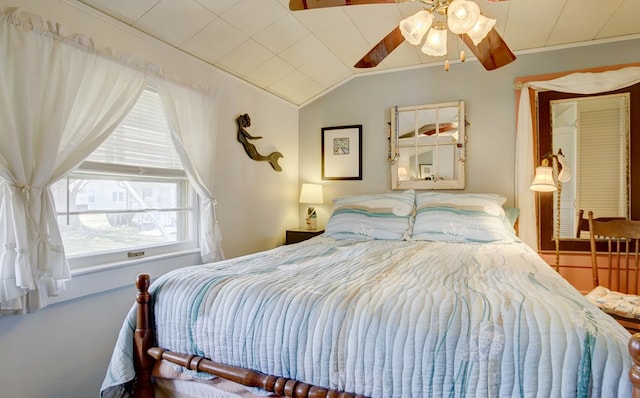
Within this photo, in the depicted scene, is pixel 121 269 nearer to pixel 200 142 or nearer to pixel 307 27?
pixel 200 142

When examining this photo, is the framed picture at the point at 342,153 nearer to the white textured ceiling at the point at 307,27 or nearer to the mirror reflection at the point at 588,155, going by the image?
the white textured ceiling at the point at 307,27

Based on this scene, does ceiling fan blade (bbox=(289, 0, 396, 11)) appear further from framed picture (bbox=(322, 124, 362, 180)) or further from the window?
framed picture (bbox=(322, 124, 362, 180))

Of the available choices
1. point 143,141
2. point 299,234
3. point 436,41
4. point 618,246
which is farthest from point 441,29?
point 299,234

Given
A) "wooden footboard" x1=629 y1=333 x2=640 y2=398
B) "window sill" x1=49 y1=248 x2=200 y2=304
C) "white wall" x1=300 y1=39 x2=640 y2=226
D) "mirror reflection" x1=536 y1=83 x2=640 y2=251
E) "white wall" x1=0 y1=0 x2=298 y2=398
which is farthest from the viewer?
"white wall" x1=300 y1=39 x2=640 y2=226

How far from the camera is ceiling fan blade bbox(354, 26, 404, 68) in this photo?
77.8 inches

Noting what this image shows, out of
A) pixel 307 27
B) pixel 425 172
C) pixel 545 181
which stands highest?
→ pixel 307 27

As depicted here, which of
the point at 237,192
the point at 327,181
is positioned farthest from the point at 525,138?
the point at 237,192

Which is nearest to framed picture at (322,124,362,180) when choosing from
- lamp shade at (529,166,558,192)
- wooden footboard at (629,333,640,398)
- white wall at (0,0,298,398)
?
white wall at (0,0,298,398)

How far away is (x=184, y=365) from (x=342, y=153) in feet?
8.89

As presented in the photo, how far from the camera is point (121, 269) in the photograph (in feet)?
6.56

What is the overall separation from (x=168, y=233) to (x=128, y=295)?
508 mm

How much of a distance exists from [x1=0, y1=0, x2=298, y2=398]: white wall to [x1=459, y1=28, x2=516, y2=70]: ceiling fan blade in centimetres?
183

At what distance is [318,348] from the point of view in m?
1.08

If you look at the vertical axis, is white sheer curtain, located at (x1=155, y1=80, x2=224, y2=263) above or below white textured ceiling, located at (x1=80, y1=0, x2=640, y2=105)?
below
